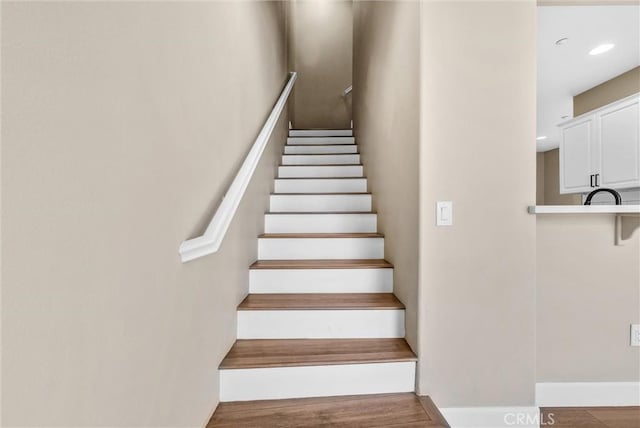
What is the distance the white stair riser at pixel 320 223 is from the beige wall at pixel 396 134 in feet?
0.44

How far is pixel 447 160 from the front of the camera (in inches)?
57.5

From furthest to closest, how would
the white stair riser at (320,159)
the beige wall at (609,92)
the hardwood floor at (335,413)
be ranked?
the beige wall at (609,92), the white stair riser at (320,159), the hardwood floor at (335,413)

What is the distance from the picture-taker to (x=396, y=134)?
1850 millimetres

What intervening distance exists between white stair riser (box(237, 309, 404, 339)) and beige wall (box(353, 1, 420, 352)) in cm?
18

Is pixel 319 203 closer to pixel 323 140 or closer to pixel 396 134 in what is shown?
pixel 396 134

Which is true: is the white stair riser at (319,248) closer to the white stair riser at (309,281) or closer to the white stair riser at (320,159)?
the white stair riser at (309,281)

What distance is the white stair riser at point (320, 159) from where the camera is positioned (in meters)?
3.22

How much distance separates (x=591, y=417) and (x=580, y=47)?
131 inches

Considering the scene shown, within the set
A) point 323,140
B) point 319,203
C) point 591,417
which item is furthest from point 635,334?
point 323,140

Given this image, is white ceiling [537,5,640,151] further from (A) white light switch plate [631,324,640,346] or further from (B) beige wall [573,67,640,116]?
(A) white light switch plate [631,324,640,346]

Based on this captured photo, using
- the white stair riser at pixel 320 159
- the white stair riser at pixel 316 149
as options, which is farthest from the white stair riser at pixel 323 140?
the white stair riser at pixel 320 159

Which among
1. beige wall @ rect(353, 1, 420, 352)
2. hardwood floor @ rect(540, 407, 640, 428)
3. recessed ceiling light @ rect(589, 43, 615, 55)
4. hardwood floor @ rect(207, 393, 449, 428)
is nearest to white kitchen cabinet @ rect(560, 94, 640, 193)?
recessed ceiling light @ rect(589, 43, 615, 55)

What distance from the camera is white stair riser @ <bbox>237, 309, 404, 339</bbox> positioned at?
161 cm

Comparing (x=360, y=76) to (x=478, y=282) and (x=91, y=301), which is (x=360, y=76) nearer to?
(x=478, y=282)
